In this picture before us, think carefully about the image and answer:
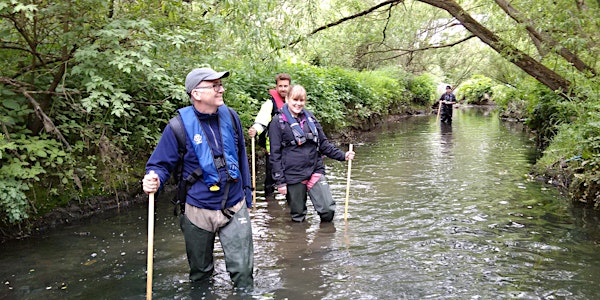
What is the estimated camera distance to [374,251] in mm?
6641

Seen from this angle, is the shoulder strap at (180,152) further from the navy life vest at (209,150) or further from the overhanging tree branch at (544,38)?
the overhanging tree branch at (544,38)

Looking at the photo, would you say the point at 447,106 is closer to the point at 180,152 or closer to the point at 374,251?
the point at 374,251

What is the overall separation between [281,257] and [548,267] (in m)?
3.05

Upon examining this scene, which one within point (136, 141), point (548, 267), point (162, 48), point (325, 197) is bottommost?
point (548, 267)

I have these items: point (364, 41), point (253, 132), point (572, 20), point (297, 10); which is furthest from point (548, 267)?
point (364, 41)

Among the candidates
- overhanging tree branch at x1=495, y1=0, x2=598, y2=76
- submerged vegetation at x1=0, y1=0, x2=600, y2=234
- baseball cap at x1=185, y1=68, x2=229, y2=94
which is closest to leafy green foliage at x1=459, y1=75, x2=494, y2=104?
submerged vegetation at x1=0, y1=0, x2=600, y2=234

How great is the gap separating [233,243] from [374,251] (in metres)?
2.39

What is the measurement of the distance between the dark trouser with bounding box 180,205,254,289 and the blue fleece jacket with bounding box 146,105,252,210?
20 cm

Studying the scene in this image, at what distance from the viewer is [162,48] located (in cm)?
855

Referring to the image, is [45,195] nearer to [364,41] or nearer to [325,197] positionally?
[325,197]

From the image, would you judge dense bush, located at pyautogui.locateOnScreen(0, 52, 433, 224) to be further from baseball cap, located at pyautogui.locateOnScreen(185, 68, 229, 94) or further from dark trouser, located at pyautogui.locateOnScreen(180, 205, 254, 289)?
dark trouser, located at pyautogui.locateOnScreen(180, 205, 254, 289)

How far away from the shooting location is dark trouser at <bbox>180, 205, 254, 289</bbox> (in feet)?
15.9

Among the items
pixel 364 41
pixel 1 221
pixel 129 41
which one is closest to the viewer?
pixel 1 221

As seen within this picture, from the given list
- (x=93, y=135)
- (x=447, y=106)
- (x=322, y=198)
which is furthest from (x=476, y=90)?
(x=93, y=135)
